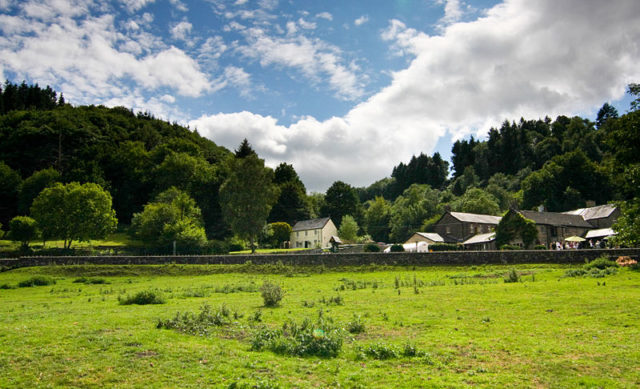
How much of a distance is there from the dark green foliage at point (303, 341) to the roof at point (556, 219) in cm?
6768

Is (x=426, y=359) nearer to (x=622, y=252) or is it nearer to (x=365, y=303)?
(x=365, y=303)

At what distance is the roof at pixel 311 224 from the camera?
93.9 m

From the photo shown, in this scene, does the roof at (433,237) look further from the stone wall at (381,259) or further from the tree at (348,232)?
the stone wall at (381,259)

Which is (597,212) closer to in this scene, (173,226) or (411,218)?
(411,218)

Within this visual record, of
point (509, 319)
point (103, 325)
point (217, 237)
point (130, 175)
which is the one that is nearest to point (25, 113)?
point (130, 175)

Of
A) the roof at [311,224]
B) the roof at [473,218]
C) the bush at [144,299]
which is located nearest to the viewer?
the bush at [144,299]

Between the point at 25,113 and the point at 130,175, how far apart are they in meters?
42.3

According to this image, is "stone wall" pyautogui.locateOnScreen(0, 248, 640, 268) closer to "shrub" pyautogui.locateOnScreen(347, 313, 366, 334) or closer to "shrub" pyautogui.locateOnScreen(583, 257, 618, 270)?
"shrub" pyautogui.locateOnScreen(583, 257, 618, 270)

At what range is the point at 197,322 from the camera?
15945 millimetres

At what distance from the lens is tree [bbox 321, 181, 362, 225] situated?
118438 mm

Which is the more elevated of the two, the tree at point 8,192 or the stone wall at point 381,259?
Result: the tree at point 8,192

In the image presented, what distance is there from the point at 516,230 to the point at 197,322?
183ft

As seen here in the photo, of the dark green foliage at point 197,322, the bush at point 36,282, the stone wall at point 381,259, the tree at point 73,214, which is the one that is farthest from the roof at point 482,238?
the tree at point 73,214

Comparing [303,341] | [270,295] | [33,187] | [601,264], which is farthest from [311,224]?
[303,341]
